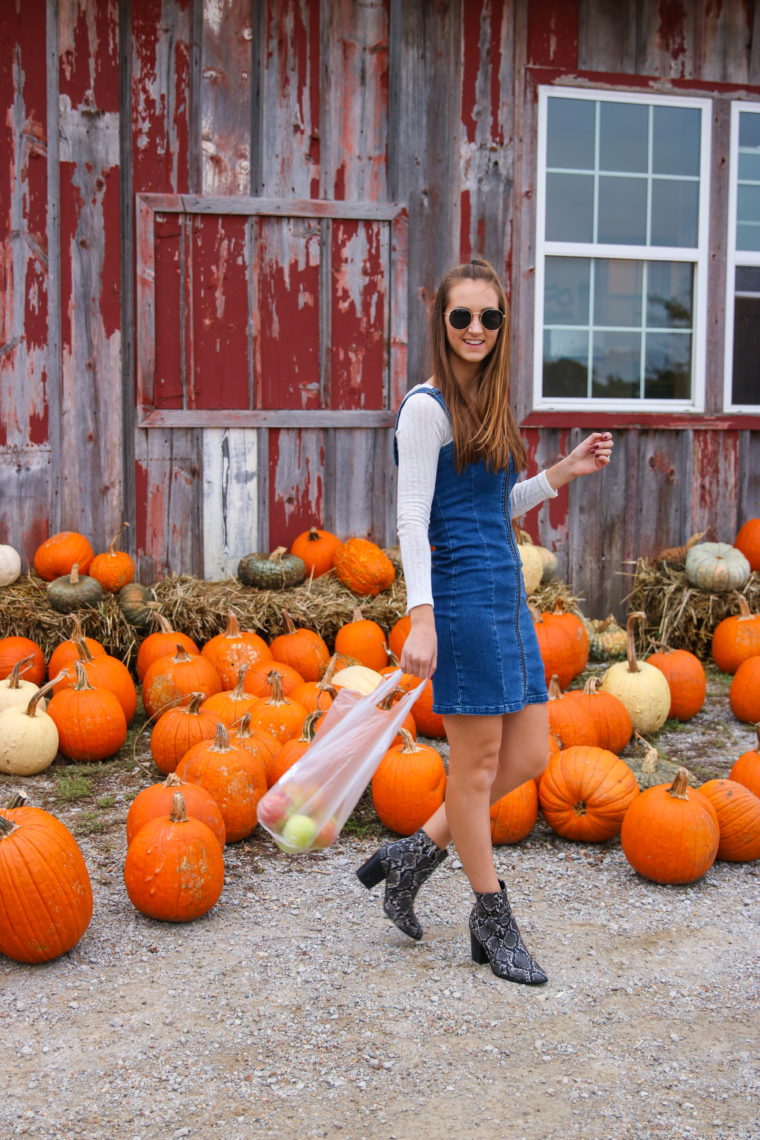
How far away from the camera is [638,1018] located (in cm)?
253

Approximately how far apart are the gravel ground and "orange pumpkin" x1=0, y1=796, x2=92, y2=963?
0.26 feet

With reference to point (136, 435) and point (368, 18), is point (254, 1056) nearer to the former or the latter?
point (136, 435)

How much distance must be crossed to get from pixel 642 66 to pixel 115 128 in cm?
336

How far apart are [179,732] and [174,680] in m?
0.68

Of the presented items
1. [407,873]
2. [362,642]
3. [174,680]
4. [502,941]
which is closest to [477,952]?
[502,941]

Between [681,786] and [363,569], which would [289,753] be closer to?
[681,786]

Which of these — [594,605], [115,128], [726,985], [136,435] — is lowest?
[726,985]

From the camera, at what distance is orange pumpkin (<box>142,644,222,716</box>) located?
15.2 ft

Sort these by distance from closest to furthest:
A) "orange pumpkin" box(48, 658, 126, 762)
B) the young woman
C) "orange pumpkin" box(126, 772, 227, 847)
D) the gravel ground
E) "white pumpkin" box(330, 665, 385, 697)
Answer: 1. the gravel ground
2. the young woman
3. "orange pumpkin" box(126, 772, 227, 847)
4. "orange pumpkin" box(48, 658, 126, 762)
5. "white pumpkin" box(330, 665, 385, 697)

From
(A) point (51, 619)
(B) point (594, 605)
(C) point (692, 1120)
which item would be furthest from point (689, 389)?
(C) point (692, 1120)

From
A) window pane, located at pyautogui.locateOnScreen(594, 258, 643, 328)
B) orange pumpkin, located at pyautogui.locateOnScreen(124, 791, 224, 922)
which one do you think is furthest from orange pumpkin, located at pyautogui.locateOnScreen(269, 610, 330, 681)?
window pane, located at pyautogui.locateOnScreen(594, 258, 643, 328)

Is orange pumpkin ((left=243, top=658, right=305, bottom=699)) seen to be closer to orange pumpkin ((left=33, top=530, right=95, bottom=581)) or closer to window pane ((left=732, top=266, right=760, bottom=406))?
orange pumpkin ((left=33, top=530, right=95, bottom=581))

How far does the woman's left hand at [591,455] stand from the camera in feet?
8.96

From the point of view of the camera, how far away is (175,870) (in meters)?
2.95
